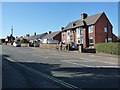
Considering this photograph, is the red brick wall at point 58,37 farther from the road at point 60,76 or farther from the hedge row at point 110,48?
the road at point 60,76

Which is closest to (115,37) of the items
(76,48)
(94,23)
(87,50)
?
(94,23)

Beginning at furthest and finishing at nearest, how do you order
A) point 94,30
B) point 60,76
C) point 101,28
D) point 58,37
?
point 58,37, point 101,28, point 94,30, point 60,76

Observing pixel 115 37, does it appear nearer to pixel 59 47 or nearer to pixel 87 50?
pixel 59 47

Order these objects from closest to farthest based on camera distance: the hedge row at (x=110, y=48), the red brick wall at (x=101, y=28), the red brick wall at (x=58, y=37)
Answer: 1. the hedge row at (x=110, y=48)
2. the red brick wall at (x=101, y=28)
3. the red brick wall at (x=58, y=37)

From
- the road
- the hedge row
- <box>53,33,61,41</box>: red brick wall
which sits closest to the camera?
the road

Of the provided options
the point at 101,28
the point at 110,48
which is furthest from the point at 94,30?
the point at 110,48

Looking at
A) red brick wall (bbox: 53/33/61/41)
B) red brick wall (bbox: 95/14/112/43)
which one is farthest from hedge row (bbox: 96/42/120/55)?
red brick wall (bbox: 53/33/61/41)

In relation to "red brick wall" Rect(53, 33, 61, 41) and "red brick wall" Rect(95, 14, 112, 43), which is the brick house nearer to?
"red brick wall" Rect(95, 14, 112, 43)

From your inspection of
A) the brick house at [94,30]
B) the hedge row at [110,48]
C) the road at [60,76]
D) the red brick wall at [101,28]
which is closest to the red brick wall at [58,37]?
the brick house at [94,30]

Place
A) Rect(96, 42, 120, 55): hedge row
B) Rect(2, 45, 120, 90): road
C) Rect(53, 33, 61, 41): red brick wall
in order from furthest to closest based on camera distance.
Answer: Rect(53, 33, 61, 41): red brick wall → Rect(96, 42, 120, 55): hedge row → Rect(2, 45, 120, 90): road

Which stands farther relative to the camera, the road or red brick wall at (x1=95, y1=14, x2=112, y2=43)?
red brick wall at (x1=95, y1=14, x2=112, y2=43)

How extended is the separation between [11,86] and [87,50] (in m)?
42.1

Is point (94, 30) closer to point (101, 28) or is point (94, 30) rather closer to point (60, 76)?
point (101, 28)

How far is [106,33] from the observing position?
6825 cm
